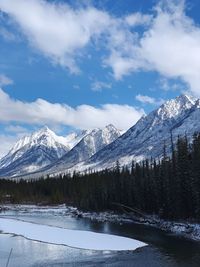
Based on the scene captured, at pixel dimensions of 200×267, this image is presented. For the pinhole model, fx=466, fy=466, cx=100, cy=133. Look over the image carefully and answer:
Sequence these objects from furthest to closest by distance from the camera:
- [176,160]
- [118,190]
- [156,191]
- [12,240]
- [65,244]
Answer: [118,190] < [156,191] < [176,160] < [12,240] < [65,244]

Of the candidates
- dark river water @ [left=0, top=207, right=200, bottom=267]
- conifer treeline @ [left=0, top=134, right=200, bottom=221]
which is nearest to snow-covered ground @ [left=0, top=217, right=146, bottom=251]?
dark river water @ [left=0, top=207, right=200, bottom=267]

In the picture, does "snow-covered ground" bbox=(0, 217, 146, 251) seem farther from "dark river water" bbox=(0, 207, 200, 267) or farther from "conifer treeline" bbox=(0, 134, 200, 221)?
"conifer treeline" bbox=(0, 134, 200, 221)

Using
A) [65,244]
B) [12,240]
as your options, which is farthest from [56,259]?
[12,240]

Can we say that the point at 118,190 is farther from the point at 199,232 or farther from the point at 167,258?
the point at 167,258

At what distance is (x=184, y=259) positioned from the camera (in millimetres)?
43250

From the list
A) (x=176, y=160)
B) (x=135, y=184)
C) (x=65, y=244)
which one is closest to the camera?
(x=65, y=244)

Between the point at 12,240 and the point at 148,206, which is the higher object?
the point at 148,206

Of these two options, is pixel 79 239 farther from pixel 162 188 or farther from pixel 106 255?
pixel 162 188

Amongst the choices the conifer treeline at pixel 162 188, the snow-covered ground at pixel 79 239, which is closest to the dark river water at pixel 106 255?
the snow-covered ground at pixel 79 239

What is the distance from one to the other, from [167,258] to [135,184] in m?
55.1

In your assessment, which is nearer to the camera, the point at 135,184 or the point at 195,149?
the point at 195,149

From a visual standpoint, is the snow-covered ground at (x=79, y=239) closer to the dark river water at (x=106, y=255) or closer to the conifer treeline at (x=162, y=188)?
the dark river water at (x=106, y=255)

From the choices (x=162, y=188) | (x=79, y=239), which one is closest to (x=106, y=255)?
(x=79, y=239)

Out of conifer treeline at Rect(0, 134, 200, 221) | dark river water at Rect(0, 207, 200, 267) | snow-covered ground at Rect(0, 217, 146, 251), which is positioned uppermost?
conifer treeline at Rect(0, 134, 200, 221)
